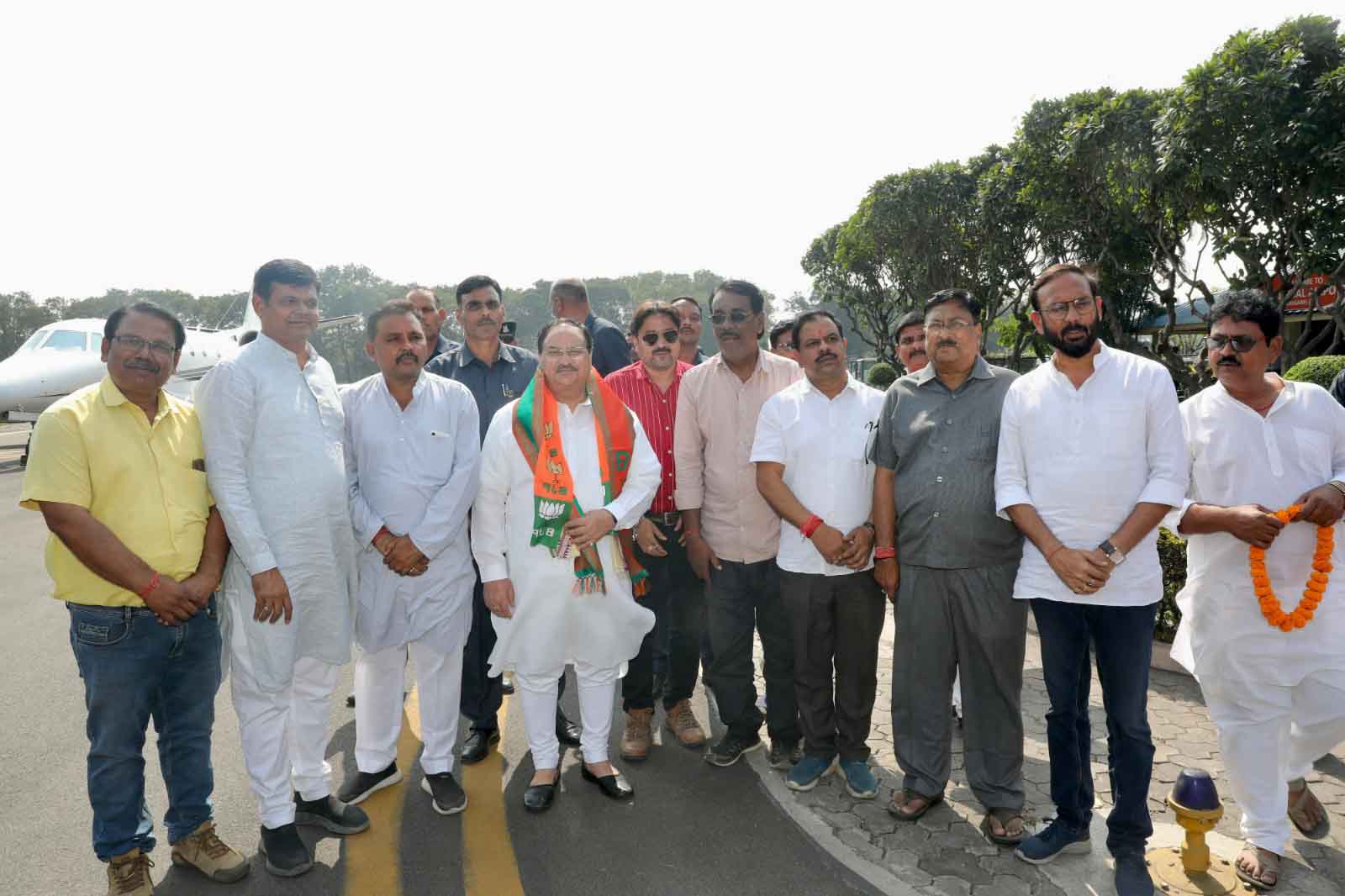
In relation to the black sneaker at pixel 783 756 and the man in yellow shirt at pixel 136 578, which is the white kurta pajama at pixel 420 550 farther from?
the black sneaker at pixel 783 756

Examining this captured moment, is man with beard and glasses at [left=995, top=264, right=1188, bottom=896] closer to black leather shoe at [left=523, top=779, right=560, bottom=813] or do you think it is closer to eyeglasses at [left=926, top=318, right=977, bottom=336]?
eyeglasses at [left=926, top=318, right=977, bottom=336]

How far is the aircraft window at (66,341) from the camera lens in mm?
19281

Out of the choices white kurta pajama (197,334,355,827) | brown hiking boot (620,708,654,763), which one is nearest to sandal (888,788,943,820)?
brown hiking boot (620,708,654,763)

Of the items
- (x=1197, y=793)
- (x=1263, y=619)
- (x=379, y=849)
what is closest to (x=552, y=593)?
(x=379, y=849)

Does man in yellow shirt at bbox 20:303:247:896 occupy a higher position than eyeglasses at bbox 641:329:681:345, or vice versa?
eyeglasses at bbox 641:329:681:345

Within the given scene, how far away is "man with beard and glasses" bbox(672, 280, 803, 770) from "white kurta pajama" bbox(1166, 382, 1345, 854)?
1792 millimetres

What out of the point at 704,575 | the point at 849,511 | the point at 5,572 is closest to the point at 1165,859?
the point at 849,511

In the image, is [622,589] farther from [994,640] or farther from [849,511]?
[994,640]

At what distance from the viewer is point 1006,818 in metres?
3.33

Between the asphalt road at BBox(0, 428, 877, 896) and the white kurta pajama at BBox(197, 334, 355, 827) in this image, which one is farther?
the white kurta pajama at BBox(197, 334, 355, 827)

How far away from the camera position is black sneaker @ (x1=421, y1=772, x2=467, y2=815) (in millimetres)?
3691

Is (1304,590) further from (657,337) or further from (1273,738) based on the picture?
(657,337)

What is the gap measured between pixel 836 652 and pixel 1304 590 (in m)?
1.88

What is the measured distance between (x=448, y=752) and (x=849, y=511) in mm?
2186
